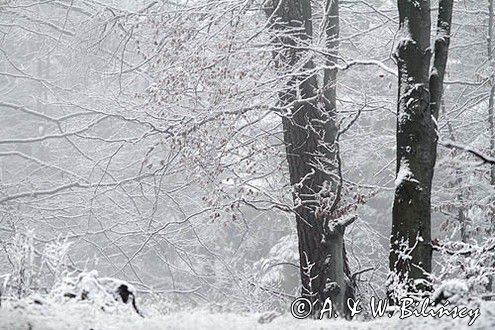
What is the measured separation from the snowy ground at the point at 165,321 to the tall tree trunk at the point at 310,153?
3.77 meters

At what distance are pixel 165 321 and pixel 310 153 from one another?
14.0ft

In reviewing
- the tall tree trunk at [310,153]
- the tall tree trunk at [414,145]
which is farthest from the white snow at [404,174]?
the tall tree trunk at [310,153]

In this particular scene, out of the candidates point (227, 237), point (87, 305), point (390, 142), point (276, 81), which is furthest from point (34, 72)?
point (87, 305)

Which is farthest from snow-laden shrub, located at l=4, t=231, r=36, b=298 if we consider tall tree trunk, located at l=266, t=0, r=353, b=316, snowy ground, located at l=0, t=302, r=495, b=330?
tall tree trunk, located at l=266, t=0, r=353, b=316

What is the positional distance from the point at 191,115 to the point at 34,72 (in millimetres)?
15707

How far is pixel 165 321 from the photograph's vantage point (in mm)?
2498

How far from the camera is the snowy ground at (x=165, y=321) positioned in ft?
7.28

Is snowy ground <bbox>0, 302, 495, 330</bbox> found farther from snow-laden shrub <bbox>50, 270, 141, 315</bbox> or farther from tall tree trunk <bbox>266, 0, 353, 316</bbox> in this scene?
tall tree trunk <bbox>266, 0, 353, 316</bbox>

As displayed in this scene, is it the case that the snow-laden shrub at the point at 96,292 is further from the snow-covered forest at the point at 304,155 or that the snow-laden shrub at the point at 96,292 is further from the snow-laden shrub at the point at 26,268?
the snow-laden shrub at the point at 26,268

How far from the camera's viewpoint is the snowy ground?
2.22 metres

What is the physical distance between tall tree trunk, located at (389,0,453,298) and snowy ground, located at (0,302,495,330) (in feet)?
7.51

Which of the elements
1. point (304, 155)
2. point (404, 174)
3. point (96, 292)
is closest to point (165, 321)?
point (96, 292)

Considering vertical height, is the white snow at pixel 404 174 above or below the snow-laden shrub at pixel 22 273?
above

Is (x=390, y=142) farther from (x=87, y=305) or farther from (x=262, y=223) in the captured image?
(x=262, y=223)
